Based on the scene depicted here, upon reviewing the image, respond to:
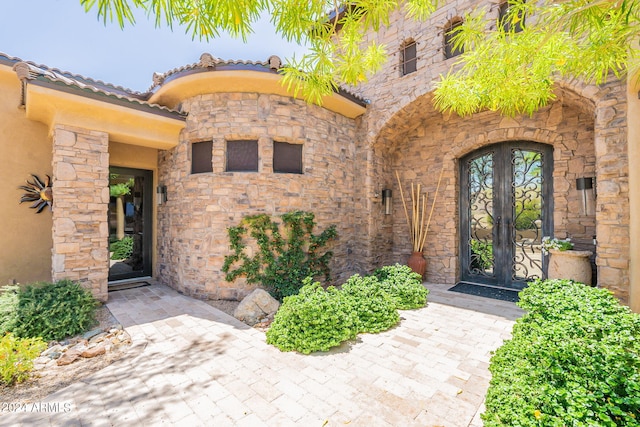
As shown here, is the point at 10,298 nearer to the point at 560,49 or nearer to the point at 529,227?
the point at 560,49

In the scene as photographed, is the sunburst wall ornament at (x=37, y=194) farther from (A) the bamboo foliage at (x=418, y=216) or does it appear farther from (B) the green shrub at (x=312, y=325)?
(A) the bamboo foliage at (x=418, y=216)

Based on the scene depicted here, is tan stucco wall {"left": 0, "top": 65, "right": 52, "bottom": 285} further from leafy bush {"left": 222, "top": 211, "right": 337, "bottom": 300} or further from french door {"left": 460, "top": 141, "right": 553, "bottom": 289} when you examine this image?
french door {"left": 460, "top": 141, "right": 553, "bottom": 289}

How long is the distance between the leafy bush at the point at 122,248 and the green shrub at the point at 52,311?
2233 mm

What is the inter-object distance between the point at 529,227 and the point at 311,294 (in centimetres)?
466

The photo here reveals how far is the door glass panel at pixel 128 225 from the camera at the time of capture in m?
6.07

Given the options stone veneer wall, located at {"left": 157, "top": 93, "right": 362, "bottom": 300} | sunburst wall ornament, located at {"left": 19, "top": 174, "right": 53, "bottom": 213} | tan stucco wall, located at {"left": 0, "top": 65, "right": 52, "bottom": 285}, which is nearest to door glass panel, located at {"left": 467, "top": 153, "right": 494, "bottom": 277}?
stone veneer wall, located at {"left": 157, "top": 93, "right": 362, "bottom": 300}

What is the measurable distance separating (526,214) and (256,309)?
547 cm

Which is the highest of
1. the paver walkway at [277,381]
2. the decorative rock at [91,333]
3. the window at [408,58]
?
the window at [408,58]

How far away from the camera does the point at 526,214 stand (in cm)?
530

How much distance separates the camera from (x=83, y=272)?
14.5 ft

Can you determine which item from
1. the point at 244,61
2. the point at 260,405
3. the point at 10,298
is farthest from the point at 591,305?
the point at 10,298

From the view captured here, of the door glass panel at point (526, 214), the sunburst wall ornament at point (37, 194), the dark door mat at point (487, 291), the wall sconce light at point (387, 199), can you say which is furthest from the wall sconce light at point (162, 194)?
the door glass panel at point (526, 214)

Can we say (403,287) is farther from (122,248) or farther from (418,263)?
(122,248)

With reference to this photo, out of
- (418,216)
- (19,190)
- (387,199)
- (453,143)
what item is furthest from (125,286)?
→ (453,143)
